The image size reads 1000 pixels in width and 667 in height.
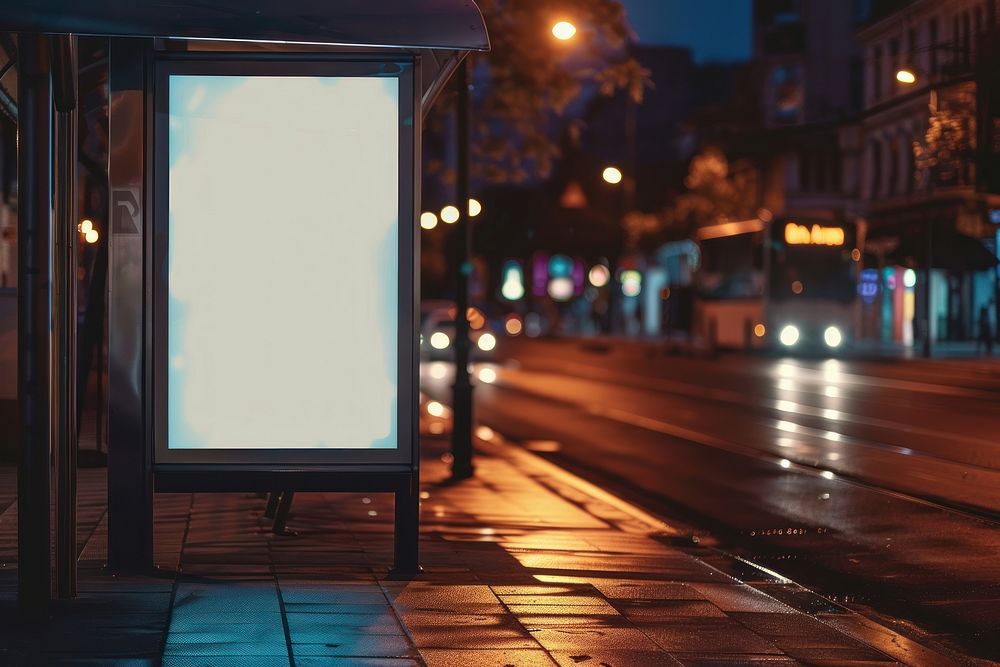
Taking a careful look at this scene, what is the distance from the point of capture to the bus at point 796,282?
4375 cm

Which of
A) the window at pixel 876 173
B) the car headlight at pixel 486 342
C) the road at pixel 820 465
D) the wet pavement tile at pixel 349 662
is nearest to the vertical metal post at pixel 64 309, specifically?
the wet pavement tile at pixel 349 662


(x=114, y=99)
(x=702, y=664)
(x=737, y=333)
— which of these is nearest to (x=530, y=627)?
(x=702, y=664)

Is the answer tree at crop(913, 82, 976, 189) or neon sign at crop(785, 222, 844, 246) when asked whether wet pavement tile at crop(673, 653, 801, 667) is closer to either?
tree at crop(913, 82, 976, 189)

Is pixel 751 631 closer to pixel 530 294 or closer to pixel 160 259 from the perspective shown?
pixel 160 259

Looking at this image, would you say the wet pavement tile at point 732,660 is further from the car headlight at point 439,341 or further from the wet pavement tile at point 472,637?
the car headlight at point 439,341

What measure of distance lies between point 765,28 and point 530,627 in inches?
2583

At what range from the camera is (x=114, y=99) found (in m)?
7.68

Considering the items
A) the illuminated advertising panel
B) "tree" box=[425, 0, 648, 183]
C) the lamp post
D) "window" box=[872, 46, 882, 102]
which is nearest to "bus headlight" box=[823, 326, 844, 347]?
"window" box=[872, 46, 882, 102]

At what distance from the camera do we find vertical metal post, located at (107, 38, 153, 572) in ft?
25.2

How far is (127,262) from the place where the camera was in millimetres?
7715

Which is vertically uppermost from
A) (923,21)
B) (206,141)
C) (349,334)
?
(923,21)

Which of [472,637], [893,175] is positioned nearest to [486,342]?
[893,175]

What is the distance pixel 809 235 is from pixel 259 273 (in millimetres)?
37332

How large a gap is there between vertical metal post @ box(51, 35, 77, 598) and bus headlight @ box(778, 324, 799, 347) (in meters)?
38.8
